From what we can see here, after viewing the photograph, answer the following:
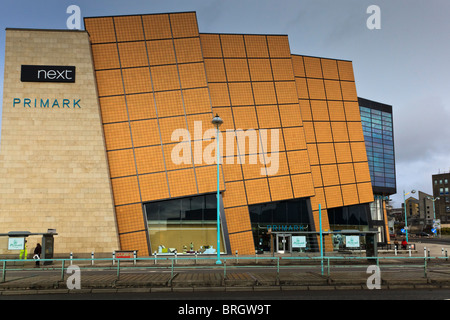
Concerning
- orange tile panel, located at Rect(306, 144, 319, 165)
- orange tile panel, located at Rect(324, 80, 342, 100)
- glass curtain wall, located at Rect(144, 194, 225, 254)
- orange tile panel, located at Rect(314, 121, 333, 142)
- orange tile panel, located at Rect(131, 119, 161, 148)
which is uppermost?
orange tile panel, located at Rect(324, 80, 342, 100)

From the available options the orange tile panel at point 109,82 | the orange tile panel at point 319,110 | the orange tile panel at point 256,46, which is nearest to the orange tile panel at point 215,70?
the orange tile panel at point 256,46

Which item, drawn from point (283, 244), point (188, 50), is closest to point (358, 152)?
point (283, 244)

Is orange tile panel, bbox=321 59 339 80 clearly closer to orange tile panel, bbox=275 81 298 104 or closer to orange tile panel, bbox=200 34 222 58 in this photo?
orange tile panel, bbox=275 81 298 104

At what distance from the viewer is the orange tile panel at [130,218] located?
3309 cm

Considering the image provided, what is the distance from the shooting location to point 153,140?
3438 centimetres

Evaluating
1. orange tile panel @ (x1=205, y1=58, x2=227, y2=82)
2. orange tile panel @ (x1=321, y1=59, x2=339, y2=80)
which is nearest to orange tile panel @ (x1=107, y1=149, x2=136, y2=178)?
orange tile panel @ (x1=205, y1=58, x2=227, y2=82)

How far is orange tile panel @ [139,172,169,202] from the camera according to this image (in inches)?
1328

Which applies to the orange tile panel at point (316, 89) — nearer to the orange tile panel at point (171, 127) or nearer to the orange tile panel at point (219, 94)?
the orange tile panel at point (219, 94)

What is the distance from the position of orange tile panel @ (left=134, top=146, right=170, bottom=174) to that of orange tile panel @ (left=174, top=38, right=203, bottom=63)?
8.47 meters

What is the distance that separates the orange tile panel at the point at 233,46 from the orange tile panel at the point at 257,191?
12.4 m

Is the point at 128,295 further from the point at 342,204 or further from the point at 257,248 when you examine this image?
the point at 342,204

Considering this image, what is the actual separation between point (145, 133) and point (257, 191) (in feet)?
37.6
